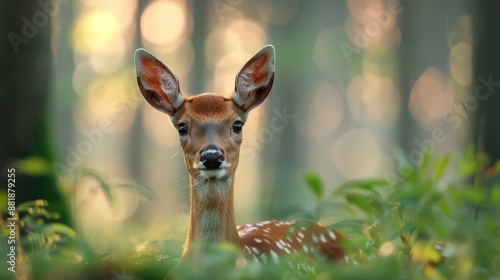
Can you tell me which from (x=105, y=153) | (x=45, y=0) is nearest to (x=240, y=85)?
(x=45, y=0)

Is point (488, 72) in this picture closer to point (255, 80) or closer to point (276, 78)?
point (255, 80)

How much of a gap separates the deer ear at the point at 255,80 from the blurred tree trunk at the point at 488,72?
5.27 meters

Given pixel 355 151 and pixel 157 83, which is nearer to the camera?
pixel 157 83

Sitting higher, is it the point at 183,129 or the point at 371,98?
the point at 371,98

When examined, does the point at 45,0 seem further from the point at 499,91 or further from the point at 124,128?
the point at 124,128

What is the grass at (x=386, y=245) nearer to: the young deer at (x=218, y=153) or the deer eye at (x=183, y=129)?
the young deer at (x=218, y=153)

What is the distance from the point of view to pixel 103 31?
28.1m

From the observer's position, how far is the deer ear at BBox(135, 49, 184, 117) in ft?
19.2

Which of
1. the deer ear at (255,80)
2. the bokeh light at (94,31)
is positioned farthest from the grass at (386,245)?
the bokeh light at (94,31)

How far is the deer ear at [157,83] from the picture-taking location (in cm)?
585

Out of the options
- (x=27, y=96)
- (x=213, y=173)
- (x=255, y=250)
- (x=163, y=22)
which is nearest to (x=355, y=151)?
(x=163, y=22)

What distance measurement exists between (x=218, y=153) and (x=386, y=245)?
1101 mm

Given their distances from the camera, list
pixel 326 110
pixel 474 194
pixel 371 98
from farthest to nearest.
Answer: pixel 326 110, pixel 371 98, pixel 474 194

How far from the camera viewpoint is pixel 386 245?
5.27 metres
